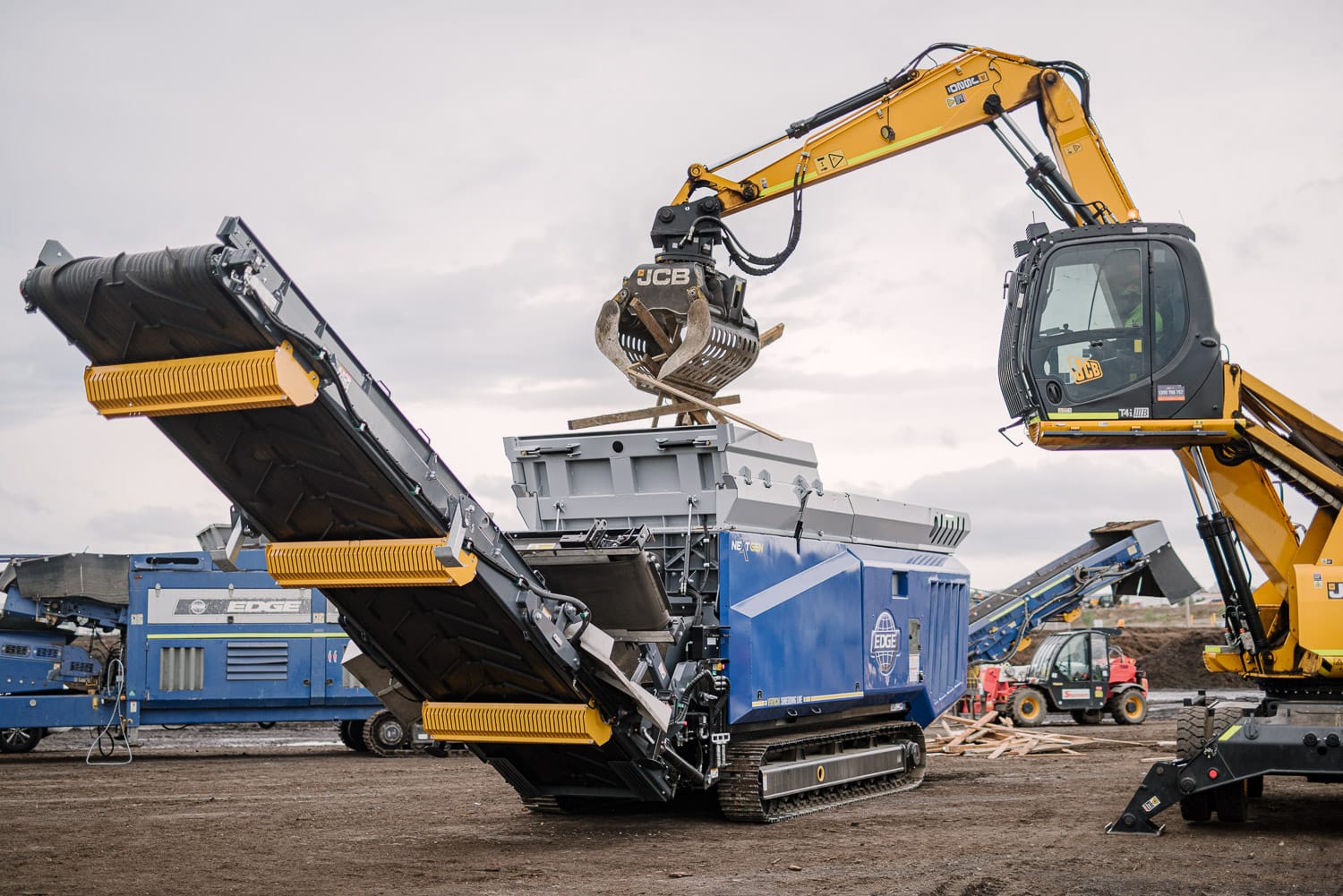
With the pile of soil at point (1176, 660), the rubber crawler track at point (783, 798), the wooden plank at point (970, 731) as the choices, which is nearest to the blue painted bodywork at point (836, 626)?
the rubber crawler track at point (783, 798)

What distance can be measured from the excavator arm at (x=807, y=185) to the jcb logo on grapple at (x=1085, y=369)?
208cm

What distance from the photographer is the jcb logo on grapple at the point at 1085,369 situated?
10.1 metres

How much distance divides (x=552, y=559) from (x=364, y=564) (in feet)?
4.64

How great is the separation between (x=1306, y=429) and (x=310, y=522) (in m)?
7.42

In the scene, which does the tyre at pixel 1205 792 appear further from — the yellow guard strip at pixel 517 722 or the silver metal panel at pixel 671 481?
the yellow guard strip at pixel 517 722

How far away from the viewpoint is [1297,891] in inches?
326

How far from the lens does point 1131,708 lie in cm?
2581

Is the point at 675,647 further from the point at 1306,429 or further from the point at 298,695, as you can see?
the point at 298,695

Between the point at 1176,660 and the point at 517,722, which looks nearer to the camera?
the point at 517,722

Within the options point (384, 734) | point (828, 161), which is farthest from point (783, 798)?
point (384, 734)

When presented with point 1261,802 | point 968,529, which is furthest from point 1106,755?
point 1261,802

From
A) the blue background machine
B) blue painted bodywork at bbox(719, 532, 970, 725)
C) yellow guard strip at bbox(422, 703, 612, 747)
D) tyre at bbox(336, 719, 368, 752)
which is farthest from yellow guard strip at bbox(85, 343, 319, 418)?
tyre at bbox(336, 719, 368, 752)

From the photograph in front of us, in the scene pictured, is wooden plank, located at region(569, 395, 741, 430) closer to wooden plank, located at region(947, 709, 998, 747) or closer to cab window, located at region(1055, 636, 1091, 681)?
wooden plank, located at region(947, 709, 998, 747)

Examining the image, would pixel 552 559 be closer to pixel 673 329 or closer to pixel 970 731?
pixel 673 329
